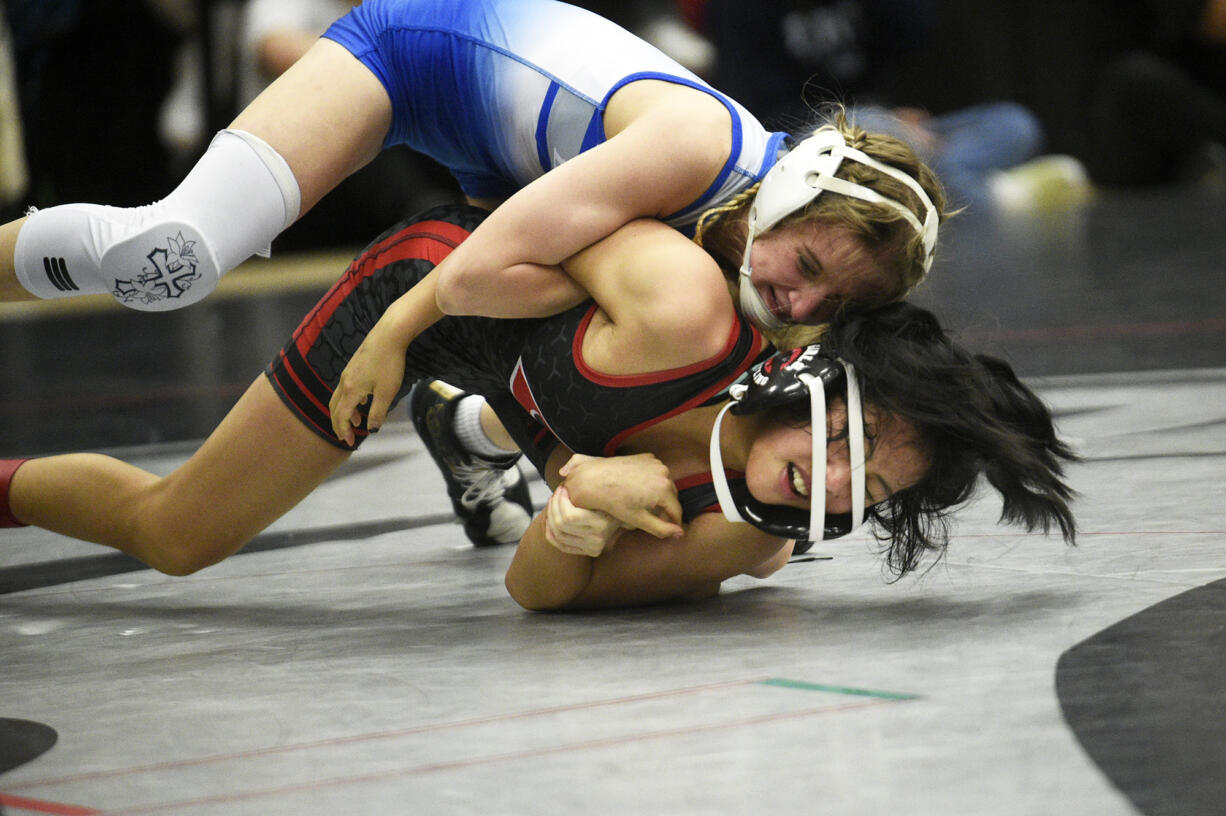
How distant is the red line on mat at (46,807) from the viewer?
1.29m

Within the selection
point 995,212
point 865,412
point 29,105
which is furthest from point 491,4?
point 995,212

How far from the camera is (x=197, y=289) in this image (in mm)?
2191

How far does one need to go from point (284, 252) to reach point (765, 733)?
846 centimetres

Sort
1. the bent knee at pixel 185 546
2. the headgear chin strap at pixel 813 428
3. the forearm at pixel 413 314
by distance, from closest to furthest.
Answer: the headgear chin strap at pixel 813 428 → the forearm at pixel 413 314 → the bent knee at pixel 185 546

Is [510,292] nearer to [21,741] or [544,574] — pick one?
[544,574]

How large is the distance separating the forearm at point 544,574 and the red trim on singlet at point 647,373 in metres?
0.19

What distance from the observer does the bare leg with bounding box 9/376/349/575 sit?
2.25 m

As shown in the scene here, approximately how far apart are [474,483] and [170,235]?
651mm

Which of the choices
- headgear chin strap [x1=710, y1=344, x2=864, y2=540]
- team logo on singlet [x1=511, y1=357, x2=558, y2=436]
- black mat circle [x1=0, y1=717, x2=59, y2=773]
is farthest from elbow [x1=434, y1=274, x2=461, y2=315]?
black mat circle [x1=0, y1=717, x2=59, y2=773]

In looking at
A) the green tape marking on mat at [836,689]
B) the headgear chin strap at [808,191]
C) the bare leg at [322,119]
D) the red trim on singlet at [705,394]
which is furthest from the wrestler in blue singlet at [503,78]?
the green tape marking on mat at [836,689]

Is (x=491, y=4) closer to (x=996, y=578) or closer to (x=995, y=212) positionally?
(x=996, y=578)

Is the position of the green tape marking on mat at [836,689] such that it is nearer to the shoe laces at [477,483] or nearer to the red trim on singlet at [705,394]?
the red trim on singlet at [705,394]

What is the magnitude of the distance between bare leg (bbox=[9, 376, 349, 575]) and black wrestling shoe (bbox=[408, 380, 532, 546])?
29cm

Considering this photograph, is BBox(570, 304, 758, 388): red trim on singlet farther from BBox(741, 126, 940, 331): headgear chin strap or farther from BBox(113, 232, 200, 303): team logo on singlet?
BBox(113, 232, 200, 303): team logo on singlet
